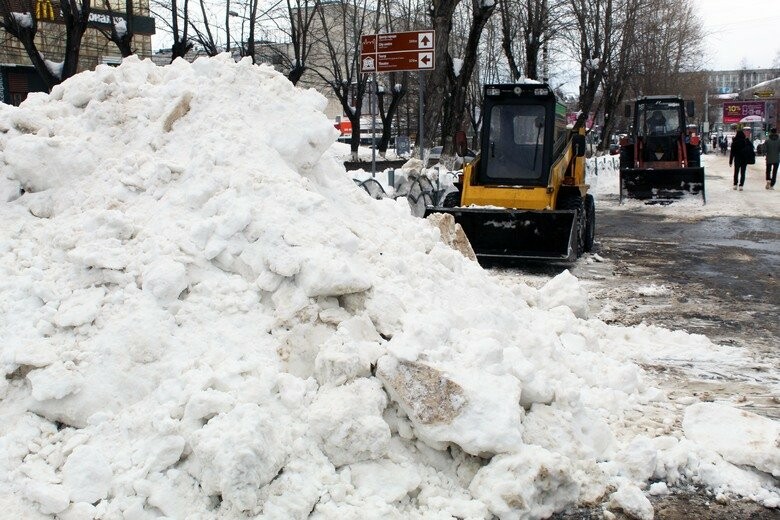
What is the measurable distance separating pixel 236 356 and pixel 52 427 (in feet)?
3.03

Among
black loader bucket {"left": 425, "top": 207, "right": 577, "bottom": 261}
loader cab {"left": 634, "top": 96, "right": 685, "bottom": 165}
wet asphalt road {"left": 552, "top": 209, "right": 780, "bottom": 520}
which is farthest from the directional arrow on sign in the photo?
loader cab {"left": 634, "top": 96, "right": 685, "bottom": 165}

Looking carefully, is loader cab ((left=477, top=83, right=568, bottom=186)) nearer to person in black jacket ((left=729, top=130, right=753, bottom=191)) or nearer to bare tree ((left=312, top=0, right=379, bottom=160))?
person in black jacket ((left=729, top=130, right=753, bottom=191))

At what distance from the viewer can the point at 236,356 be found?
12.8 feet

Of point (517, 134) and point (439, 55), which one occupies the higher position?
point (439, 55)

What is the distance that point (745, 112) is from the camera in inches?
2608

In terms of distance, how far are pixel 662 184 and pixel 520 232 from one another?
9.60 meters

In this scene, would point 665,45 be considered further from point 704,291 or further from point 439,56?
point 704,291

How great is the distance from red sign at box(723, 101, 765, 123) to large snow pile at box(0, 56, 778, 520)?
217ft

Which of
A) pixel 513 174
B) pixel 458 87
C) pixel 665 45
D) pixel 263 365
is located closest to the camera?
pixel 263 365

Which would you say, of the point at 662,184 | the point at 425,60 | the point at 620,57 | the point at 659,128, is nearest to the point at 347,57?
the point at 620,57

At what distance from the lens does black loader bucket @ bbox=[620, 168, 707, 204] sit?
17.9 meters

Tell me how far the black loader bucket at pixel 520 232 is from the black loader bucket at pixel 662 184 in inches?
349

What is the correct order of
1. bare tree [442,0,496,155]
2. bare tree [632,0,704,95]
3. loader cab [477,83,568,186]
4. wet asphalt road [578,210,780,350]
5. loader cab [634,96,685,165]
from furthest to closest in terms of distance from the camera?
bare tree [632,0,704,95] → loader cab [634,96,685,165] → bare tree [442,0,496,155] → loader cab [477,83,568,186] → wet asphalt road [578,210,780,350]

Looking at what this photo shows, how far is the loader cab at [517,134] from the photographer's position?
35.8 ft
